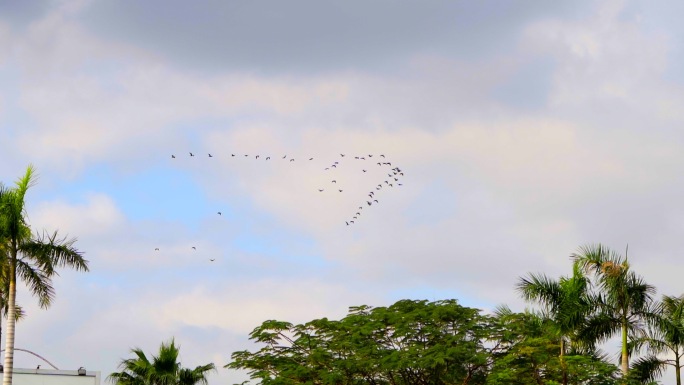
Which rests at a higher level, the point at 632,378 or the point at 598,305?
the point at 598,305

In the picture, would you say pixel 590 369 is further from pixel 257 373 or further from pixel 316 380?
pixel 257 373

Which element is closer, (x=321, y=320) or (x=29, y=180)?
(x=29, y=180)

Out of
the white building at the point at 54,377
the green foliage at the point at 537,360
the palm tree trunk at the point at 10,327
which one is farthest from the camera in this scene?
the white building at the point at 54,377

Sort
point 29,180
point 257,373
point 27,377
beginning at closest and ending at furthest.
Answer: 1. point 29,180
2. point 257,373
3. point 27,377

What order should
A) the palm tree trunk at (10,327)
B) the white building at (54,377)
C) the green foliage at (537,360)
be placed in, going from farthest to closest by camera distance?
the white building at (54,377) → the green foliage at (537,360) → the palm tree trunk at (10,327)

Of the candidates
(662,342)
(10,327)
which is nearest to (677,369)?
(662,342)

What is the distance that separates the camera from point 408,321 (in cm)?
5022

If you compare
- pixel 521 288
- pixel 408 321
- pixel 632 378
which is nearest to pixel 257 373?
pixel 408 321

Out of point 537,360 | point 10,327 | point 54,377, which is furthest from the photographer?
point 54,377

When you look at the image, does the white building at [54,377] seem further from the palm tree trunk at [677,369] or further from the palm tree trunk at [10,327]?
the palm tree trunk at [677,369]

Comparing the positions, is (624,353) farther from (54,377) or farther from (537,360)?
(54,377)

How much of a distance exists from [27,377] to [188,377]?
12951 mm

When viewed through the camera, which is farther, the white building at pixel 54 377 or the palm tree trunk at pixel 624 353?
the white building at pixel 54 377

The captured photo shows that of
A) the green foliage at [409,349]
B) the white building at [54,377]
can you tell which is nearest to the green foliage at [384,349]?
the green foliage at [409,349]
